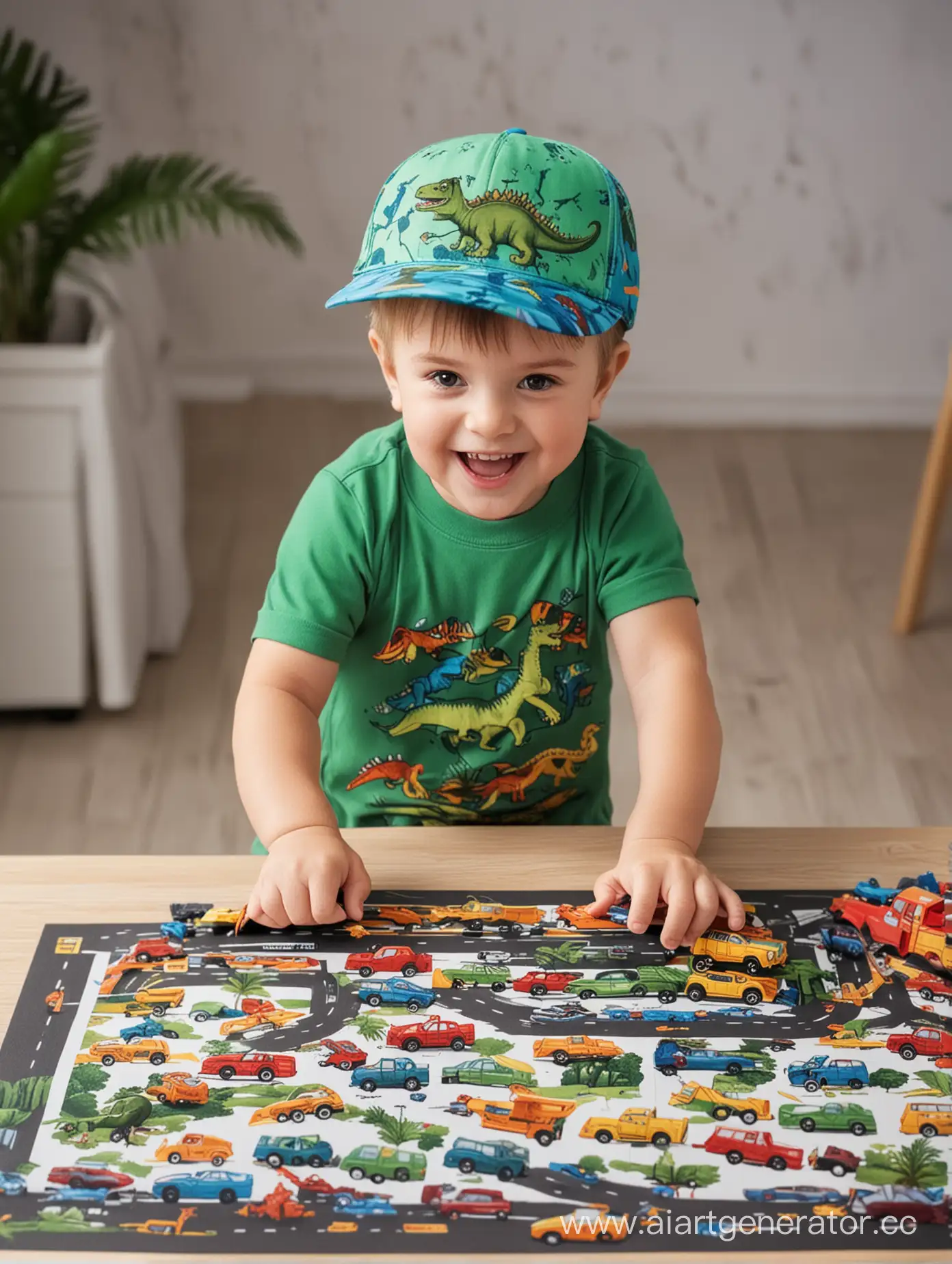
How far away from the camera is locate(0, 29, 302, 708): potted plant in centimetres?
182

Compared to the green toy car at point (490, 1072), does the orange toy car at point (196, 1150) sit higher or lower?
lower

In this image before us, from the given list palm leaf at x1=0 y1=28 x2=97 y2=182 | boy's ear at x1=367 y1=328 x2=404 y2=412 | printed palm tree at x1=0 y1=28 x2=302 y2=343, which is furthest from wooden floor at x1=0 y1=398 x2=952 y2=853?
boy's ear at x1=367 y1=328 x2=404 y2=412

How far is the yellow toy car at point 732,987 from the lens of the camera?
2.44 ft

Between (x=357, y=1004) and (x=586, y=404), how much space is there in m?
0.38

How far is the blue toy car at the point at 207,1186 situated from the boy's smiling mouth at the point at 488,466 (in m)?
0.43

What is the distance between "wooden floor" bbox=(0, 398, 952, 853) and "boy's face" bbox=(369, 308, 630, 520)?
1.05 meters

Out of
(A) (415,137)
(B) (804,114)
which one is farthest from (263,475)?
(B) (804,114)

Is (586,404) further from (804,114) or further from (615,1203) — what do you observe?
(804,114)

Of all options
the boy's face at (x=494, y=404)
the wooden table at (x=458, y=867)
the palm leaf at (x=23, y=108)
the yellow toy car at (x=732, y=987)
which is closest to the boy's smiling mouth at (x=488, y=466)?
the boy's face at (x=494, y=404)

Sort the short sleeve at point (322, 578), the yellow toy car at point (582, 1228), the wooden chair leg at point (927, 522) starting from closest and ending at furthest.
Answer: the yellow toy car at point (582, 1228) < the short sleeve at point (322, 578) < the wooden chair leg at point (927, 522)

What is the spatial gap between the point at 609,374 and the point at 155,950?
0.44 metres

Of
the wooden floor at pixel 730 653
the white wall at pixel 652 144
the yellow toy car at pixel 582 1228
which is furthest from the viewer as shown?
the white wall at pixel 652 144

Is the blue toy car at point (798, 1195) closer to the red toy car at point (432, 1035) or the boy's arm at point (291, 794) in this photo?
the red toy car at point (432, 1035)

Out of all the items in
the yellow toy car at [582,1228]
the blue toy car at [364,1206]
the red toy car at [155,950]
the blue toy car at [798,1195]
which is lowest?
the blue toy car at [364,1206]
